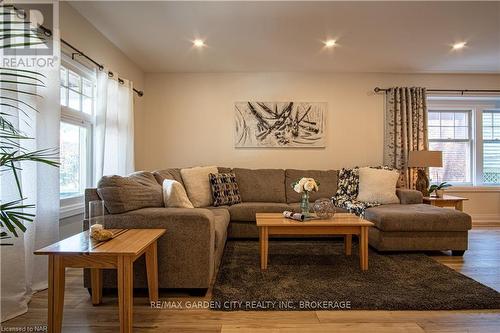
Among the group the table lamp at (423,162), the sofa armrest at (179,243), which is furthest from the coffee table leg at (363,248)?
the table lamp at (423,162)

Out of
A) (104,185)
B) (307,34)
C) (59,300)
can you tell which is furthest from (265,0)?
(59,300)

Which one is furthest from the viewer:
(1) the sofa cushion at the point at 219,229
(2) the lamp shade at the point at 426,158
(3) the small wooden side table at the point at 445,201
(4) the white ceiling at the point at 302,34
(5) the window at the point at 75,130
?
(2) the lamp shade at the point at 426,158

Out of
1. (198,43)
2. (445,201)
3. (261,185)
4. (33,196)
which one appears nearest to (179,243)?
(33,196)

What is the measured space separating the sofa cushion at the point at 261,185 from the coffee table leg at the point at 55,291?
106 inches

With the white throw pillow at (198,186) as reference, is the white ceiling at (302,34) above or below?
above

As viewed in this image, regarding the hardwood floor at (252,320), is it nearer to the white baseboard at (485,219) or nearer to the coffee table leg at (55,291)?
the coffee table leg at (55,291)

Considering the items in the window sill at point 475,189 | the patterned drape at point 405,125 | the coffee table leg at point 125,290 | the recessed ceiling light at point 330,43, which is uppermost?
the recessed ceiling light at point 330,43

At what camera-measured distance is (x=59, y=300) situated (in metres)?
1.65

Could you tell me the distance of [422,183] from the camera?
431 cm

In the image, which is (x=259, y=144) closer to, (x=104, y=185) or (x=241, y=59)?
(x=241, y=59)

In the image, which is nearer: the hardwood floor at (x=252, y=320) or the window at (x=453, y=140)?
the hardwood floor at (x=252, y=320)

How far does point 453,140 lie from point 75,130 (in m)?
5.48

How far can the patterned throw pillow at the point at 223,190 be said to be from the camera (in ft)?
12.6

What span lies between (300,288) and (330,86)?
334 cm
